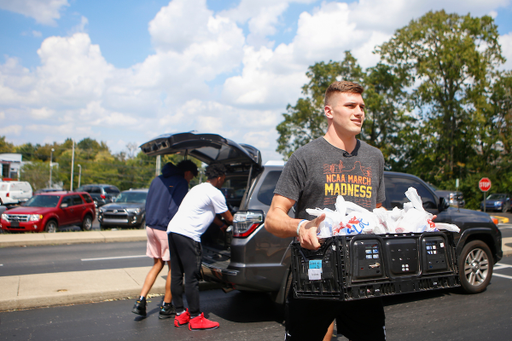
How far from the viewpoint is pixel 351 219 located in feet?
6.64

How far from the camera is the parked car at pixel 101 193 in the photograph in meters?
32.7

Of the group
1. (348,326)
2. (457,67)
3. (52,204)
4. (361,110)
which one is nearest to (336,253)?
(348,326)

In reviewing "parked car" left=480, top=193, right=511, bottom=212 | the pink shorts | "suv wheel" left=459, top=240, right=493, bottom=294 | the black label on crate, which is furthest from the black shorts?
"parked car" left=480, top=193, right=511, bottom=212

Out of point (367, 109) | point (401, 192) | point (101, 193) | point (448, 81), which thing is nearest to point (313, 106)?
point (367, 109)

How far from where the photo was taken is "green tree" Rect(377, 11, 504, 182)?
33.3 metres

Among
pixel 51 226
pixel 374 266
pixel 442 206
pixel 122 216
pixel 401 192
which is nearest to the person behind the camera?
pixel 374 266

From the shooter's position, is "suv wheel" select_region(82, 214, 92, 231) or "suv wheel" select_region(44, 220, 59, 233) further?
"suv wheel" select_region(82, 214, 92, 231)

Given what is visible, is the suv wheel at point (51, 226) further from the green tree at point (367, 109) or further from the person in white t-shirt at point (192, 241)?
the green tree at point (367, 109)

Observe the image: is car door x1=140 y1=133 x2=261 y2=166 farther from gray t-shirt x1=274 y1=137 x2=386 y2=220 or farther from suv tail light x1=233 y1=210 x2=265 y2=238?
gray t-shirt x1=274 y1=137 x2=386 y2=220

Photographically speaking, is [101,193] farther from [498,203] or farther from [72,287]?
[498,203]

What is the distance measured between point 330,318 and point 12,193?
34.2m

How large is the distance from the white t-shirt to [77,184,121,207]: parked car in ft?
97.0

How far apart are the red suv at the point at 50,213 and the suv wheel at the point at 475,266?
44.6 feet

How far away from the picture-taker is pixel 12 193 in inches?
1216
